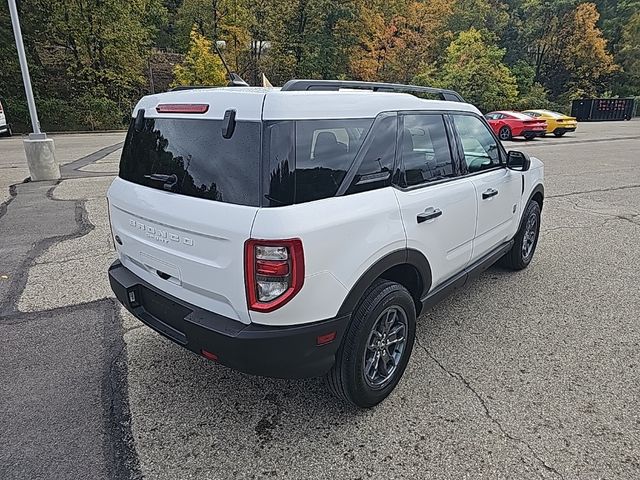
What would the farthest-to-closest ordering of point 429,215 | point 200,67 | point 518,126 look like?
point 200,67, point 518,126, point 429,215

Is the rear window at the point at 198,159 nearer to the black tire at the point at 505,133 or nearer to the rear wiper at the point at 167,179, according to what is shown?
the rear wiper at the point at 167,179

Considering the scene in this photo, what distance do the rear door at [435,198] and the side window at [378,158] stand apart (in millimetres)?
119

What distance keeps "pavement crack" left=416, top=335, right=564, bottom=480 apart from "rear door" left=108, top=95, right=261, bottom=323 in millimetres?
1562

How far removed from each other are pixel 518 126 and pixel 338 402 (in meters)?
20.6

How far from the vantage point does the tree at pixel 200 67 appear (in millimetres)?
26016

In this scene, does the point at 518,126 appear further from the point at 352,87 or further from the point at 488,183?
the point at 352,87

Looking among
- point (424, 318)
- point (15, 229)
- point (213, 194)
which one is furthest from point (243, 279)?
point (15, 229)

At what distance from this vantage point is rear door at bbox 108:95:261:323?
6.93 feet

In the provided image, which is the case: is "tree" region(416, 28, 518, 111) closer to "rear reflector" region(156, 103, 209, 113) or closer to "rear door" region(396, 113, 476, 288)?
"rear door" region(396, 113, 476, 288)

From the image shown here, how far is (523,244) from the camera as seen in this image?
4711 mm

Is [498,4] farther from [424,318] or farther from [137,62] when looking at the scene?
[424,318]

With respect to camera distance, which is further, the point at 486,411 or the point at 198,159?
the point at 486,411

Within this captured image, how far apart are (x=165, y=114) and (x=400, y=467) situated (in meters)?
2.28

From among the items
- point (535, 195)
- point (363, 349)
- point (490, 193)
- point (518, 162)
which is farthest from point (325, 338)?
point (535, 195)
